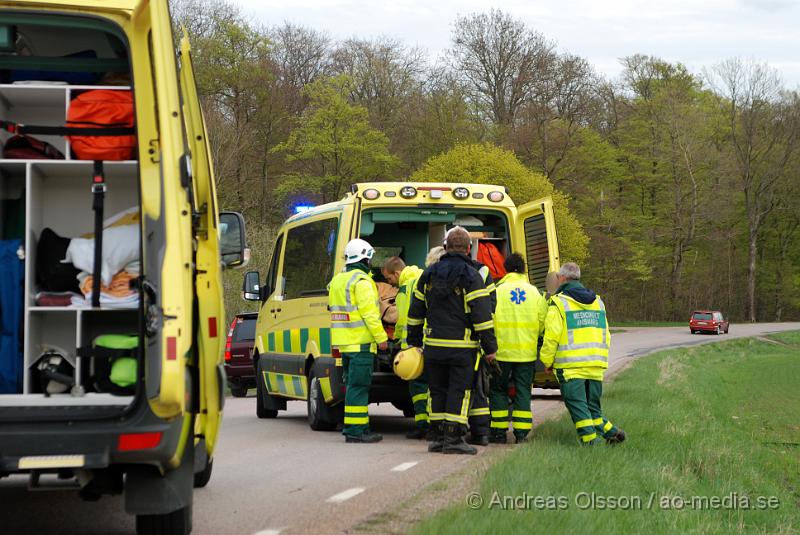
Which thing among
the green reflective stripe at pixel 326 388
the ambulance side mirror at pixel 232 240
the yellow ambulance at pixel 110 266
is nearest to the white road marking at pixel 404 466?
the green reflective stripe at pixel 326 388

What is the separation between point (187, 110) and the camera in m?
6.27

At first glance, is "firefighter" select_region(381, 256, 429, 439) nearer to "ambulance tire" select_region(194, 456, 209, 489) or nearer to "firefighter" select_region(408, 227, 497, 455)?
"firefighter" select_region(408, 227, 497, 455)

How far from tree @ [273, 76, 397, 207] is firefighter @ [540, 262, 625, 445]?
4231 centimetres

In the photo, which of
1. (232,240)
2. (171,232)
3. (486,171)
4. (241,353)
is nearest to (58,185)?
(232,240)

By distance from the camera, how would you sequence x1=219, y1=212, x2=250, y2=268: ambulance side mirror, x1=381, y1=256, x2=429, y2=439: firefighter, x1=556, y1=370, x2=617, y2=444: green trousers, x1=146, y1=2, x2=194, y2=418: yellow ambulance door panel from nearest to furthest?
x1=146, y1=2, x2=194, y2=418: yellow ambulance door panel → x1=219, y1=212, x2=250, y2=268: ambulance side mirror → x1=556, y1=370, x2=617, y2=444: green trousers → x1=381, y1=256, x2=429, y2=439: firefighter

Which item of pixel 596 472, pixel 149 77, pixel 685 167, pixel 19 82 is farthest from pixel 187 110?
pixel 685 167

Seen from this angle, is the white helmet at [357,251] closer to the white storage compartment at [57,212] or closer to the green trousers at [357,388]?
the green trousers at [357,388]

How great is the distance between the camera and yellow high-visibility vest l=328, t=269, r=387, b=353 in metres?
11.2

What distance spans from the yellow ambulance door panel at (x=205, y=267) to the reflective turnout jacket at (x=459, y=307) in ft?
13.5

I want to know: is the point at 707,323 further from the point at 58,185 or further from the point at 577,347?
the point at 58,185

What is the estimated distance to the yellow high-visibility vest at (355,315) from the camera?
11.2 meters

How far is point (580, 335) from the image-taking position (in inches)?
411

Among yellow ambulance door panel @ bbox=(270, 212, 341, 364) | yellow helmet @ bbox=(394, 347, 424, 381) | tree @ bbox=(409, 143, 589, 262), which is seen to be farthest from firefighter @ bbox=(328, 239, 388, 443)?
tree @ bbox=(409, 143, 589, 262)

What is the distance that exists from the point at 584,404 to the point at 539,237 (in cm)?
256
